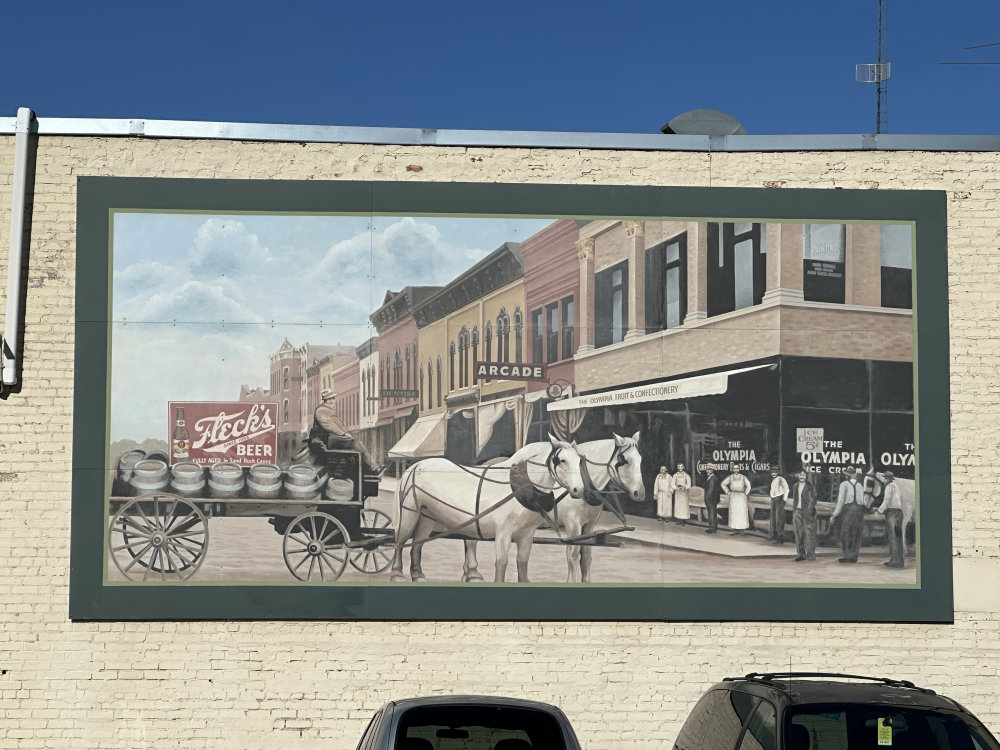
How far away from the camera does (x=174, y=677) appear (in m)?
11.9

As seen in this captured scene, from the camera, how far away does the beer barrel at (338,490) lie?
40.1ft

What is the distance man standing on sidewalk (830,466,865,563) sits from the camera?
485 inches

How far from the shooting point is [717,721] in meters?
7.66

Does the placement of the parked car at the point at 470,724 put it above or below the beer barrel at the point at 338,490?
below

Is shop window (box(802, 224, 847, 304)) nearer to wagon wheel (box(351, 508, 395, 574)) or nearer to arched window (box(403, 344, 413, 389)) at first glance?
arched window (box(403, 344, 413, 389))

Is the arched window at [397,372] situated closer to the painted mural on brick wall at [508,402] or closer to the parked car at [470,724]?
the painted mural on brick wall at [508,402]

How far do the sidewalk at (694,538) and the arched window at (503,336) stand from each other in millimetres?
1727

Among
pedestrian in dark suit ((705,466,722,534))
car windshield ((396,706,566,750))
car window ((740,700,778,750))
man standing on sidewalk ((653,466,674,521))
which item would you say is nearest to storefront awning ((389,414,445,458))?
man standing on sidewalk ((653,466,674,521))

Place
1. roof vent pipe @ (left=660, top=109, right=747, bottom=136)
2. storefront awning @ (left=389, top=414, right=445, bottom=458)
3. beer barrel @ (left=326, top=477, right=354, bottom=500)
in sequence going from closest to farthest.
Answer: beer barrel @ (left=326, top=477, right=354, bottom=500), storefront awning @ (left=389, top=414, right=445, bottom=458), roof vent pipe @ (left=660, top=109, right=747, bottom=136)

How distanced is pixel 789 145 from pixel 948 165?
1.78 metres

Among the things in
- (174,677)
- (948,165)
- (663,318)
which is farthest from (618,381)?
(174,677)

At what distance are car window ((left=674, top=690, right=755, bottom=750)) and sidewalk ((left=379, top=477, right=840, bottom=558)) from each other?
13.4 feet

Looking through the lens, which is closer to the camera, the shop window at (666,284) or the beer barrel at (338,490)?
the beer barrel at (338,490)

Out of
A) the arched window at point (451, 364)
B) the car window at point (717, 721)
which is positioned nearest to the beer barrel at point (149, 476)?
the arched window at point (451, 364)
